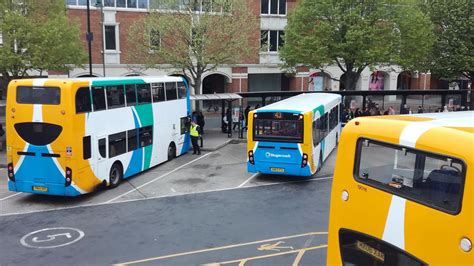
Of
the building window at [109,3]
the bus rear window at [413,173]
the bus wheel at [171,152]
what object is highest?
the building window at [109,3]

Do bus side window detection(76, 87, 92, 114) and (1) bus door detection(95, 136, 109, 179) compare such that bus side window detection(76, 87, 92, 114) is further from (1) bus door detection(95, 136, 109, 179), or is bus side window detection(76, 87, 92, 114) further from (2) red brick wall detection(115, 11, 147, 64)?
(2) red brick wall detection(115, 11, 147, 64)

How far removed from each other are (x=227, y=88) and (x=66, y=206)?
2726 cm

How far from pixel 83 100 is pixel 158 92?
5060mm

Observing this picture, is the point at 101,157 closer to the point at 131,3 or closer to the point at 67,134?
the point at 67,134

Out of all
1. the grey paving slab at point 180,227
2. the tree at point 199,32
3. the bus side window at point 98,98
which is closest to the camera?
the grey paving slab at point 180,227

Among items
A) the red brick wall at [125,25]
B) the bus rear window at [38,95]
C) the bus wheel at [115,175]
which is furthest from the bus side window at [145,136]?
the red brick wall at [125,25]

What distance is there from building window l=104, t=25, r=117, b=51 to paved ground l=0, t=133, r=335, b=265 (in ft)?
66.0

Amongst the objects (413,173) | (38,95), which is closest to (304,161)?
(38,95)

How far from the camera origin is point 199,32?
25906mm

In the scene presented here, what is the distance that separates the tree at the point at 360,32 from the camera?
27719 millimetres

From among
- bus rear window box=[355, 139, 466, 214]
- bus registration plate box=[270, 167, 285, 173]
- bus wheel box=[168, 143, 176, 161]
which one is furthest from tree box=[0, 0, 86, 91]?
bus rear window box=[355, 139, 466, 214]

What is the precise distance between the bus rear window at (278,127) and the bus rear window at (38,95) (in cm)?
664

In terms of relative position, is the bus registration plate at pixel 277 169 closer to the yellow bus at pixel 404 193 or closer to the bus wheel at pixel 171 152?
the bus wheel at pixel 171 152

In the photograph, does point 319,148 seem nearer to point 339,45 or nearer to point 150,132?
point 150,132
